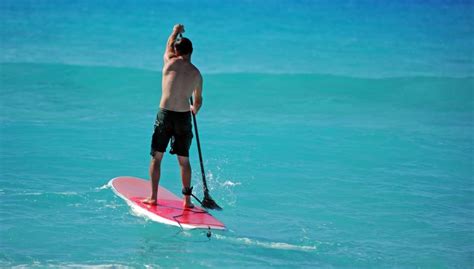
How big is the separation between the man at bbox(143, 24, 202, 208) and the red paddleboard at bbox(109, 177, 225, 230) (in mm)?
279

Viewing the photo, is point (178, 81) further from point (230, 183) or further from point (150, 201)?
point (230, 183)

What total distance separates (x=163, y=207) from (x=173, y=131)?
66 centimetres

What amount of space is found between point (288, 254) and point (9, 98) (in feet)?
22.2

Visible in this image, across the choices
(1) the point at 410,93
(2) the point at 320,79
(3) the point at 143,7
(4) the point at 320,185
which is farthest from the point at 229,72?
(3) the point at 143,7

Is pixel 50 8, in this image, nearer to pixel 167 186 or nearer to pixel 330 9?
pixel 330 9

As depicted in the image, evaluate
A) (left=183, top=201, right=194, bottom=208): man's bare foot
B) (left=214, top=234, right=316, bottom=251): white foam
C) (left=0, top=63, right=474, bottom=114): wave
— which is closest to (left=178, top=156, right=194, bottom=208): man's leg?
(left=183, top=201, right=194, bottom=208): man's bare foot

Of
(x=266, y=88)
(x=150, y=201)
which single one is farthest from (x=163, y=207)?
(x=266, y=88)

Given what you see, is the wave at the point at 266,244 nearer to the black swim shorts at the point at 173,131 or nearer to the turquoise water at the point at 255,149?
the turquoise water at the point at 255,149

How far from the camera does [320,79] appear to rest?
14.6 meters

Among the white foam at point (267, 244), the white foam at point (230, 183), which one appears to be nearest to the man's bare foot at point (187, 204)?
the white foam at point (267, 244)

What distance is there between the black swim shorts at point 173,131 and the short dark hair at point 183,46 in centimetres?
46

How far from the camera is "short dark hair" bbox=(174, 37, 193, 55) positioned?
6.18 meters

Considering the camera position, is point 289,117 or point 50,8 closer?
point 289,117

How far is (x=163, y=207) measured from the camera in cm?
662
